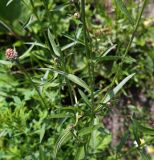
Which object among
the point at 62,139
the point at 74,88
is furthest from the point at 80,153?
the point at 74,88

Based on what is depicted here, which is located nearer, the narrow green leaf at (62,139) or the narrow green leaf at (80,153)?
the narrow green leaf at (62,139)

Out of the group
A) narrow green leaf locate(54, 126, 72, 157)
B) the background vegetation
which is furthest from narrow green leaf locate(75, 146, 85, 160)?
narrow green leaf locate(54, 126, 72, 157)

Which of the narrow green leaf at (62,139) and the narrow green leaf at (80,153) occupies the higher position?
the narrow green leaf at (62,139)

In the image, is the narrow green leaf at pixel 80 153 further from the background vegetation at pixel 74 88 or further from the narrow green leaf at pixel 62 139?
the narrow green leaf at pixel 62 139

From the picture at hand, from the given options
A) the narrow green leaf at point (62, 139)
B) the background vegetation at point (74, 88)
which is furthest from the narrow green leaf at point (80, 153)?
the narrow green leaf at point (62, 139)

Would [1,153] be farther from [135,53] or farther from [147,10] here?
[147,10]

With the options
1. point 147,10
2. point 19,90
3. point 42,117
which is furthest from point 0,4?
point 147,10

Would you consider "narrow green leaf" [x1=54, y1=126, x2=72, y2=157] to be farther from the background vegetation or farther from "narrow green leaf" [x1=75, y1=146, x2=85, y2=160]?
"narrow green leaf" [x1=75, y1=146, x2=85, y2=160]

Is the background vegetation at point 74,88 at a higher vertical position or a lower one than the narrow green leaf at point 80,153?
higher
